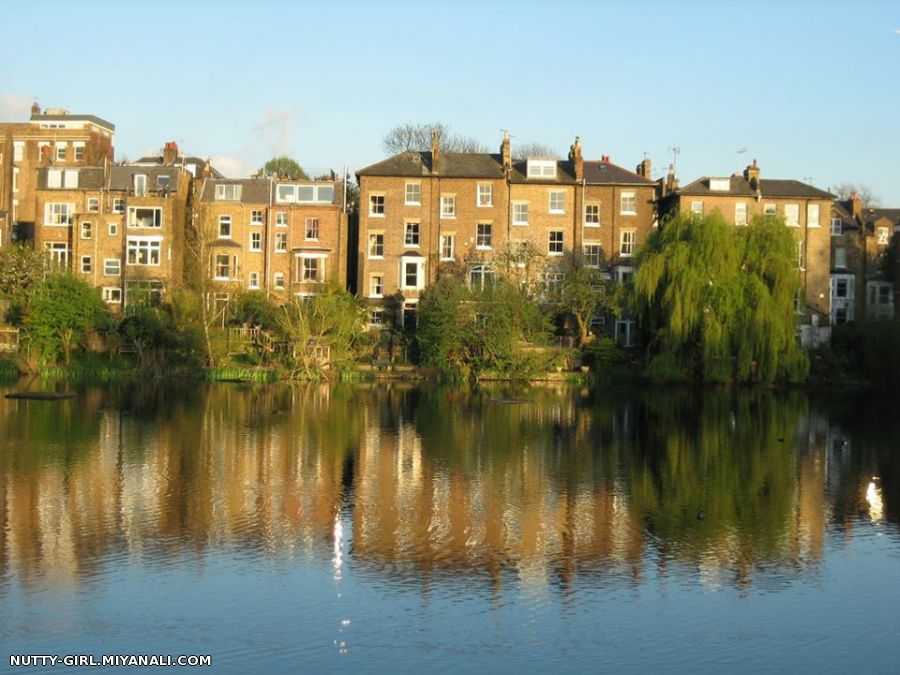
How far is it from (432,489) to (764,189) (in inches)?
Answer: 1827

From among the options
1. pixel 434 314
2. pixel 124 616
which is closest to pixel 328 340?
pixel 434 314

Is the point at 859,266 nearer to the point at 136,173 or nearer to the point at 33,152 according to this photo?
the point at 136,173

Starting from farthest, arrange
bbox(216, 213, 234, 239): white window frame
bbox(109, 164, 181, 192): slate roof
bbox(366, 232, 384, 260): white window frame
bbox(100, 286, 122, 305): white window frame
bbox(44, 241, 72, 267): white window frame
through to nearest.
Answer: bbox(44, 241, 72, 267): white window frame
bbox(109, 164, 181, 192): slate roof
bbox(216, 213, 234, 239): white window frame
bbox(100, 286, 122, 305): white window frame
bbox(366, 232, 384, 260): white window frame

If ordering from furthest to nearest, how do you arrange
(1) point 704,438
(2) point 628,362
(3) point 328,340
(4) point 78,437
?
(2) point 628,362 < (3) point 328,340 < (1) point 704,438 < (4) point 78,437

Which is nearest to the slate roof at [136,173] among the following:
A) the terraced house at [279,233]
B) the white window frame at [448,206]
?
the terraced house at [279,233]

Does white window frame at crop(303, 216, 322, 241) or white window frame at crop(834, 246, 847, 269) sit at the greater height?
white window frame at crop(303, 216, 322, 241)

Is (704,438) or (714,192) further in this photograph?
(714,192)

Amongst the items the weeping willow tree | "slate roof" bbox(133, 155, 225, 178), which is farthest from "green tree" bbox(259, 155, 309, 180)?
the weeping willow tree

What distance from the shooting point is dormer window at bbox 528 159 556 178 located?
66.2 meters

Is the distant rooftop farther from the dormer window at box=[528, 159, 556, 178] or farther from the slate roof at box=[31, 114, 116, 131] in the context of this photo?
the dormer window at box=[528, 159, 556, 178]

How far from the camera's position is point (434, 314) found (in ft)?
190

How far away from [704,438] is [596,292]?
2444 centimetres

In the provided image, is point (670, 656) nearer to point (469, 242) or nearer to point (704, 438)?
point (704, 438)

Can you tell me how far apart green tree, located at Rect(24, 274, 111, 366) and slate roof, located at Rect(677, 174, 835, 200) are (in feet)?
114
